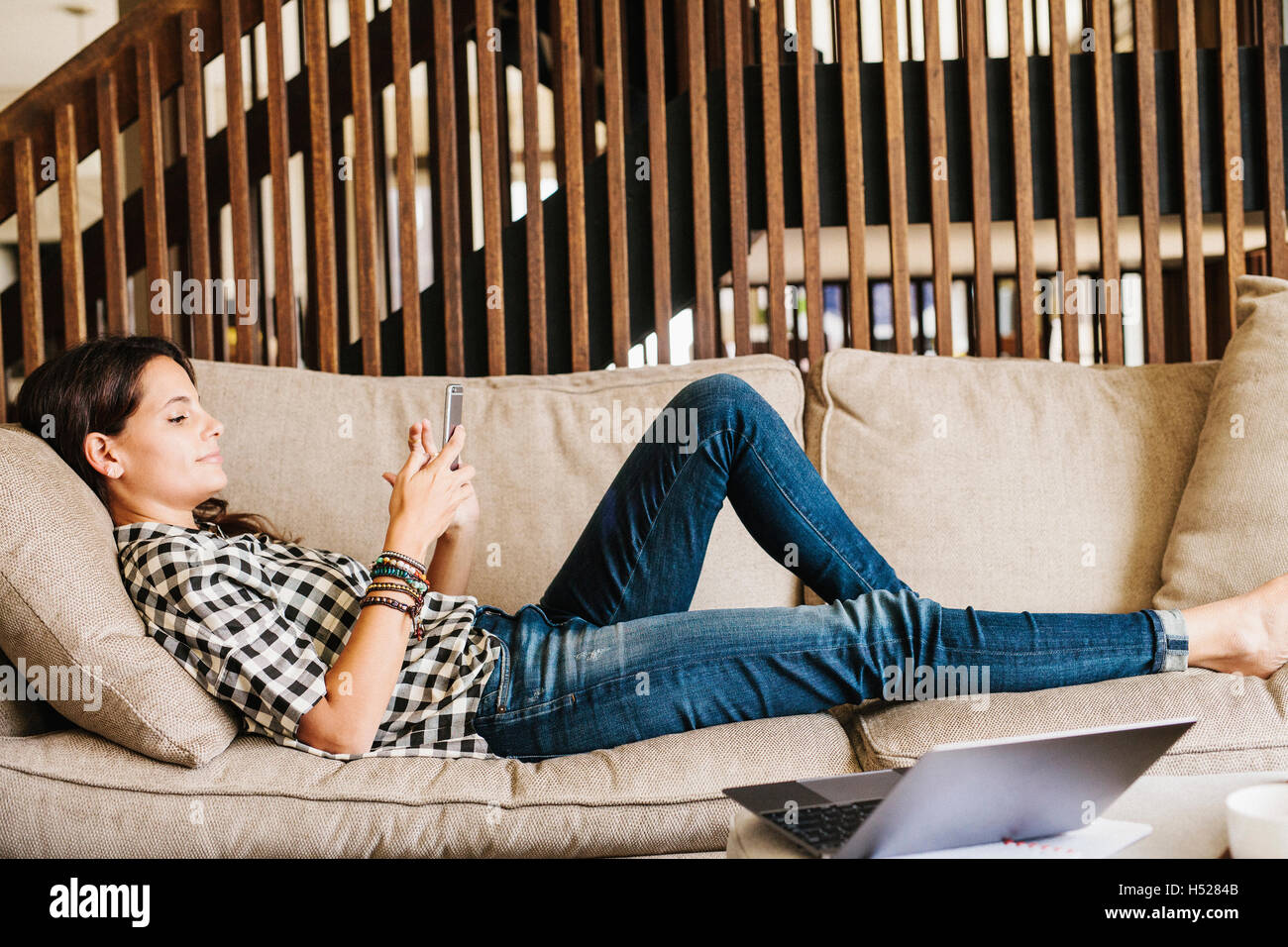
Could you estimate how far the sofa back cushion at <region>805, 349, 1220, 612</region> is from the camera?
162 centimetres

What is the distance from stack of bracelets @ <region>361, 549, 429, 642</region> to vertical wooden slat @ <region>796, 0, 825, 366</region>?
3.76 ft

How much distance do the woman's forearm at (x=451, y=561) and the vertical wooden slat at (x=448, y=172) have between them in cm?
67

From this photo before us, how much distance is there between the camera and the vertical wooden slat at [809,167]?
82.4 inches

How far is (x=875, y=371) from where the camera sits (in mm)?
1781

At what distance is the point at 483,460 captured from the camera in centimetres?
170

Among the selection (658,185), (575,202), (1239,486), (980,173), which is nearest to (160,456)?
(575,202)

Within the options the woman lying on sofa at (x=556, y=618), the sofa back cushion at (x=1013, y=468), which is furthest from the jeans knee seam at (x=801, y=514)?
the sofa back cushion at (x=1013, y=468)

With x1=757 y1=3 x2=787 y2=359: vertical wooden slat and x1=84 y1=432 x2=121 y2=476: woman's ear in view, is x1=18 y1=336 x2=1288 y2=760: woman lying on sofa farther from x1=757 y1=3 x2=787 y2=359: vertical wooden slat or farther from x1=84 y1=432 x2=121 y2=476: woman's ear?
x1=757 y1=3 x2=787 y2=359: vertical wooden slat

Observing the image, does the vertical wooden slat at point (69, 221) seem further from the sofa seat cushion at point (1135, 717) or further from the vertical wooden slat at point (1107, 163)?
the vertical wooden slat at point (1107, 163)

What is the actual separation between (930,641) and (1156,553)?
0.64 metres

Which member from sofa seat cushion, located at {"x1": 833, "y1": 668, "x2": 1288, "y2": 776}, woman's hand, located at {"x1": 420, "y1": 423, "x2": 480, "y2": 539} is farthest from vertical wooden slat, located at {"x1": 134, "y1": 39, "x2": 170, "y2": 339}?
sofa seat cushion, located at {"x1": 833, "y1": 668, "x2": 1288, "y2": 776}

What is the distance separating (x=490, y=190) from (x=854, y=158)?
77 centimetres
